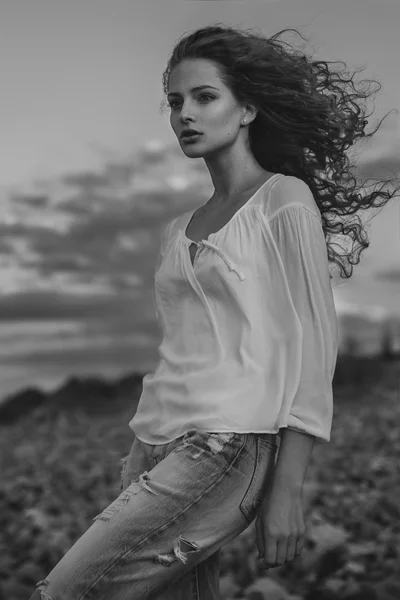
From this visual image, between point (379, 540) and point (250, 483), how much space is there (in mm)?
2656

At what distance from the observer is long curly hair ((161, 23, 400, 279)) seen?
8.88 feet

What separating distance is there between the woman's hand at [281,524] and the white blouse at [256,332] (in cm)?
16

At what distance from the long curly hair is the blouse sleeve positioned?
428mm

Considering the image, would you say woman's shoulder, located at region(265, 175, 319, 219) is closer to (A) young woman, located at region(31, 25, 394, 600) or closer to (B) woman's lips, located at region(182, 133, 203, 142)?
(A) young woman, located at region(31, 25, 394, 600)

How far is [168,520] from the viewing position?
2266 mm

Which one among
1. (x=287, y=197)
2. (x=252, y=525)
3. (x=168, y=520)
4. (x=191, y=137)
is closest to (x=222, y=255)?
(x=287, y=197)

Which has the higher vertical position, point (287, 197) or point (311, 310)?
point (287, 197)

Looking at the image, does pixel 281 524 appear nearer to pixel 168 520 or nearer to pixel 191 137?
pixel 168 520

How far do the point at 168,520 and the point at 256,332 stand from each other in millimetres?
534

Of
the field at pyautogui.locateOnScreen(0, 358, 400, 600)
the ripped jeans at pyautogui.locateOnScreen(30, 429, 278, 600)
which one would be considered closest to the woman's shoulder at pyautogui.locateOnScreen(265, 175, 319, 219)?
the ripped jeans at pyautogui.locateOnScreen(30, 429, 278, 600)

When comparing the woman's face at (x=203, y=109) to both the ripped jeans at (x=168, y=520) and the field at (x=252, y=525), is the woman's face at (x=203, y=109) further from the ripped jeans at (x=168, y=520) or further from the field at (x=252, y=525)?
the field at (x=252, y=525)

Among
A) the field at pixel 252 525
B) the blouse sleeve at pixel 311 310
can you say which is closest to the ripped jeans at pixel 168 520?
the blouse sleeve at pixel 311 310

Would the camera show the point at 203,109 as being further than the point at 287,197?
Yes

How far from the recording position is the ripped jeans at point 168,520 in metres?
2.25
